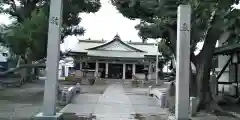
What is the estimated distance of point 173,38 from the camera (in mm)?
14711

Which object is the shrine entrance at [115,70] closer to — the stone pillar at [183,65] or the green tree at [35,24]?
the green tree at [35,24]

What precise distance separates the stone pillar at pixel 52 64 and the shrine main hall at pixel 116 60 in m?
36.7

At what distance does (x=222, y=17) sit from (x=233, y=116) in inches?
166

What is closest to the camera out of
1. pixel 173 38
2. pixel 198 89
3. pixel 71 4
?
pixel 198 89

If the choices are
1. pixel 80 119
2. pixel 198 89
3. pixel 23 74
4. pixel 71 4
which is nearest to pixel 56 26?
pixel 80 119

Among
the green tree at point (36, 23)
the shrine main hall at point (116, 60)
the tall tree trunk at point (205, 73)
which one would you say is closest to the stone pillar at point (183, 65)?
the tall tree trunk at point (205, 73)

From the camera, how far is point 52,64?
935 centimetres

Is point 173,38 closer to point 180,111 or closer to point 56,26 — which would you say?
point 180,111

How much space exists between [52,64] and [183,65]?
14.0 feet

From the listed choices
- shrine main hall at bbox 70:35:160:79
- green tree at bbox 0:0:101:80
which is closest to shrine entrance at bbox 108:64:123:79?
shrine main hall at bbox 70:35:160:79

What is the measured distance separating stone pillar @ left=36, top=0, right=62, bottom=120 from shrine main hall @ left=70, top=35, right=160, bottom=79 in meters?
36.7

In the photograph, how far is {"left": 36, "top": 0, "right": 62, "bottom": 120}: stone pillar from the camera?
920 centimetres

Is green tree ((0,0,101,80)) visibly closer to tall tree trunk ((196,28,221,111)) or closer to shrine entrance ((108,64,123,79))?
tall tree trunk ((196,28,221,111))

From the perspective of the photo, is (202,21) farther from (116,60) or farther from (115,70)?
(115,70)
